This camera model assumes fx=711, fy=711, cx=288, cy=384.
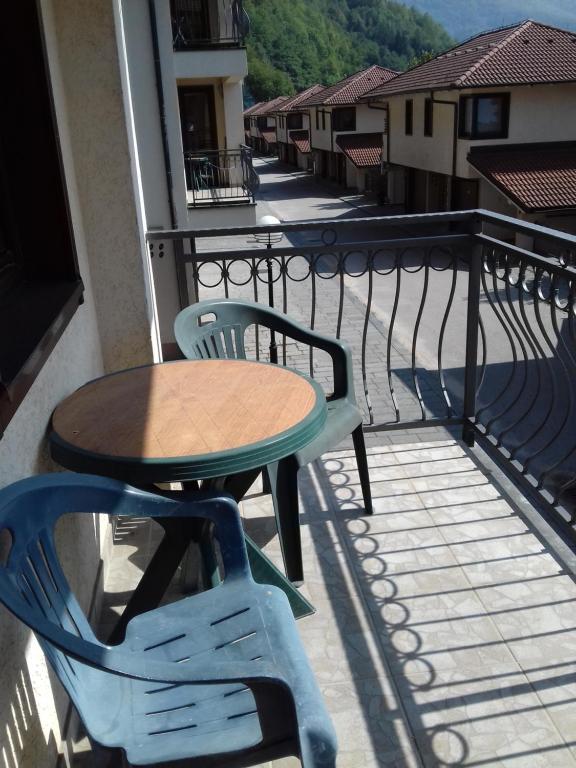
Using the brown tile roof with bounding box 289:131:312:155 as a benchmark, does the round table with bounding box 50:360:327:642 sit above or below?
above

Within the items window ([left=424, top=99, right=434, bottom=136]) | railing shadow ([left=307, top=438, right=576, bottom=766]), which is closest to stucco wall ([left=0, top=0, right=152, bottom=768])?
railing shadow ([left=307, top=438, right=576, bottom=766])

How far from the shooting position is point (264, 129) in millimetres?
69875

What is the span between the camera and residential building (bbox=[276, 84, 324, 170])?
48.6 meters

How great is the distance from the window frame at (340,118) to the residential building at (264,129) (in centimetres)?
2785

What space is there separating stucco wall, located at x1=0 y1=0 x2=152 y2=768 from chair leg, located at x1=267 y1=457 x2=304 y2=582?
2.44 ft

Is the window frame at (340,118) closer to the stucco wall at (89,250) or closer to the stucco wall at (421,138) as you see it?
the stucco wall at (421,138)

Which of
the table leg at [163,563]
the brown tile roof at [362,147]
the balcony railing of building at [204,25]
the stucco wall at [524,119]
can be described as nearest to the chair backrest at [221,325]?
the table leg at [163,563]

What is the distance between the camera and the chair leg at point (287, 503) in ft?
9.14

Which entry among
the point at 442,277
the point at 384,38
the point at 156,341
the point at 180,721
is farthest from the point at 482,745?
the point at 384,38

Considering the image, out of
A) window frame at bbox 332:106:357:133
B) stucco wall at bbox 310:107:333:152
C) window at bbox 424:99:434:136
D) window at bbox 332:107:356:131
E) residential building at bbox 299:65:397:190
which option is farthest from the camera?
stucco wall at bbox 310:107:333:152

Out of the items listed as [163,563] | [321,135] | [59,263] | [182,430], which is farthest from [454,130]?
[163,563]

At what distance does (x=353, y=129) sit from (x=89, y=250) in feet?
123

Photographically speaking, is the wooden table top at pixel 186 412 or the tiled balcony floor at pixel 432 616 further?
the tiled balcony floor at pixel 432 616

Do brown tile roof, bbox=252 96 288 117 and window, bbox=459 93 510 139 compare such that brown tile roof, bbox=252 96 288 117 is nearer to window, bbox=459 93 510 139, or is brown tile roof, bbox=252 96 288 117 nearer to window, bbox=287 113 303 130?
window, bbox=287 113 303 130
